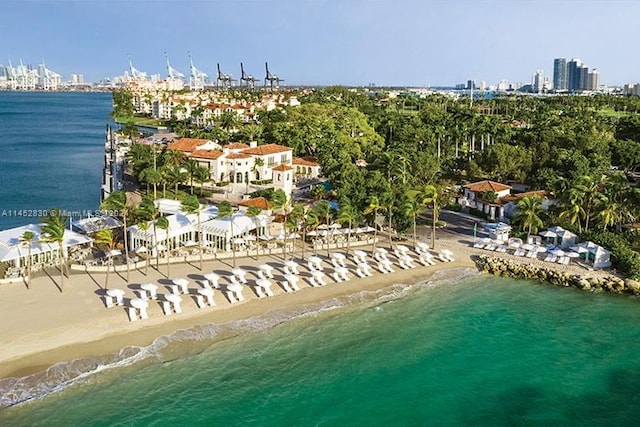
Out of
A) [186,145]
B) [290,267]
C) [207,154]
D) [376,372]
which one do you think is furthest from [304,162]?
[376,372]

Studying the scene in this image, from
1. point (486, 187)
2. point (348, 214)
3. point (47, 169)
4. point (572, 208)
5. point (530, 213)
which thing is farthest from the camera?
point (47, 169)

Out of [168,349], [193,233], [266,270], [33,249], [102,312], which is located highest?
[33,249]

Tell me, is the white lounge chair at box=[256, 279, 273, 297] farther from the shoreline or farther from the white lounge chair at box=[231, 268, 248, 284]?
the white lounge chair at box=[231, 268, 248, 284]

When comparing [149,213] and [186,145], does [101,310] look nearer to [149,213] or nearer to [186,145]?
[149,213]

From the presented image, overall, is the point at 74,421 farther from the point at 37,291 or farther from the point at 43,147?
the point at 43,147

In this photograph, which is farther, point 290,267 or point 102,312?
point 290,267

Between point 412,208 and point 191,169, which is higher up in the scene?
point 191,169

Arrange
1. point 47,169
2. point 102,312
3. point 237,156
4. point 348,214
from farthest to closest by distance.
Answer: point 47,169, point 237,156, point 348,214, point 102,312

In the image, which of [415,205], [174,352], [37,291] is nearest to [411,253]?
[415,205]
